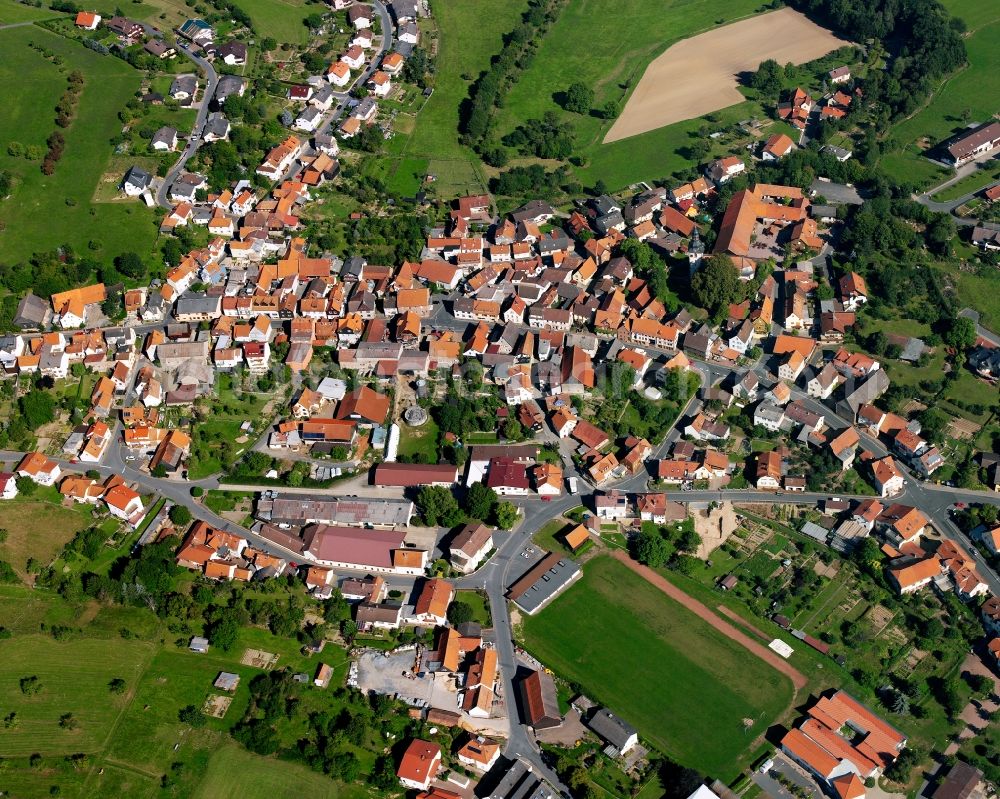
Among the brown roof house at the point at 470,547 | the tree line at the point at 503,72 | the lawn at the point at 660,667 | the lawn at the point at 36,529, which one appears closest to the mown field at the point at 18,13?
the tree line at the point at 503,72

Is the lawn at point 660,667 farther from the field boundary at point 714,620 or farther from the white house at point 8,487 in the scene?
the white house at point 8,487

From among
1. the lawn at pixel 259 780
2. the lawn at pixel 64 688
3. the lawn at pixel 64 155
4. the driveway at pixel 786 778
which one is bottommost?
the lawn at pixel 64 688

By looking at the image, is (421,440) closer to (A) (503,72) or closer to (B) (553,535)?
(B) (553,535)

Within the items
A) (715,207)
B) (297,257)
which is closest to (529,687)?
(297,257)

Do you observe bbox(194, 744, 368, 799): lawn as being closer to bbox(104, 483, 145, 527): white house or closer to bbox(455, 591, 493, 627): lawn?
bbox(455, 591, 493, 627): lawn

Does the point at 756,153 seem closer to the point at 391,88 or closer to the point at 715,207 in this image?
the point at 715,207

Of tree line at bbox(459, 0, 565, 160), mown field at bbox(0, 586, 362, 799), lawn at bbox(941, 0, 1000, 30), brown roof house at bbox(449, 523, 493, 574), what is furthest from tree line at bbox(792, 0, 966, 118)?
mown field at bbox(0, 586, 362, 799)
